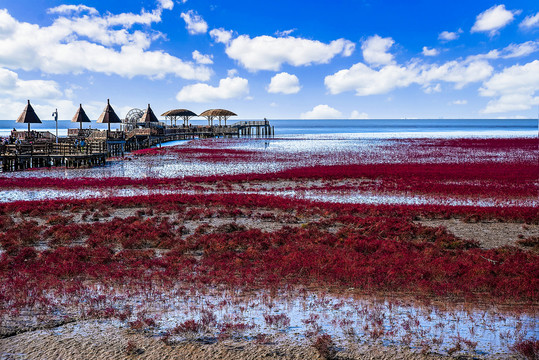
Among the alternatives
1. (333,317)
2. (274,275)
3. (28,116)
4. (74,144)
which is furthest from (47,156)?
(333,317)

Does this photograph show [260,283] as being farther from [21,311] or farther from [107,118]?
[107,118]

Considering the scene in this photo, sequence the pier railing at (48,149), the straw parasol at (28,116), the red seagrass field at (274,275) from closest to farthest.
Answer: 1. the red seagrass field at (274,275)
2. the pier railing at (48,149)
3. the straw parasol at (28,116)

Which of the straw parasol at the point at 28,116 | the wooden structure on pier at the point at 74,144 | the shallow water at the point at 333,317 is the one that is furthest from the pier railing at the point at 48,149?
the shallow water at the point at 333,317

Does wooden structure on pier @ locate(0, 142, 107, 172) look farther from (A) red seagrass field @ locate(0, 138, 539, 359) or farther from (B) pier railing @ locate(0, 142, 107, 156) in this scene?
(A) red seagrass field @ locate(0, 138, 539, 359)

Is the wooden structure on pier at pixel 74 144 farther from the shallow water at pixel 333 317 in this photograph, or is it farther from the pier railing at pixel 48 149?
the shallow water at pixel 333 317

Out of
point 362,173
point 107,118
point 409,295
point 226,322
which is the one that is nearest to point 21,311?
point 226,322

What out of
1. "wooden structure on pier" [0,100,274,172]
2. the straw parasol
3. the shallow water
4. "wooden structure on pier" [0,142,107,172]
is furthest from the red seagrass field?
the straw parasol

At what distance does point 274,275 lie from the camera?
9773 mm

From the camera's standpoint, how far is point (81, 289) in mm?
8875

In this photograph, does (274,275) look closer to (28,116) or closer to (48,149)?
(48,149)

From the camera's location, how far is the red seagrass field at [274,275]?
6867 millimetres

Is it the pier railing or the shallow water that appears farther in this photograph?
the pier railing

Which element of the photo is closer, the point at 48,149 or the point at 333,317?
the point at 333,317

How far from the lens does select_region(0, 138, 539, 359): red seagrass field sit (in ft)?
22.5
